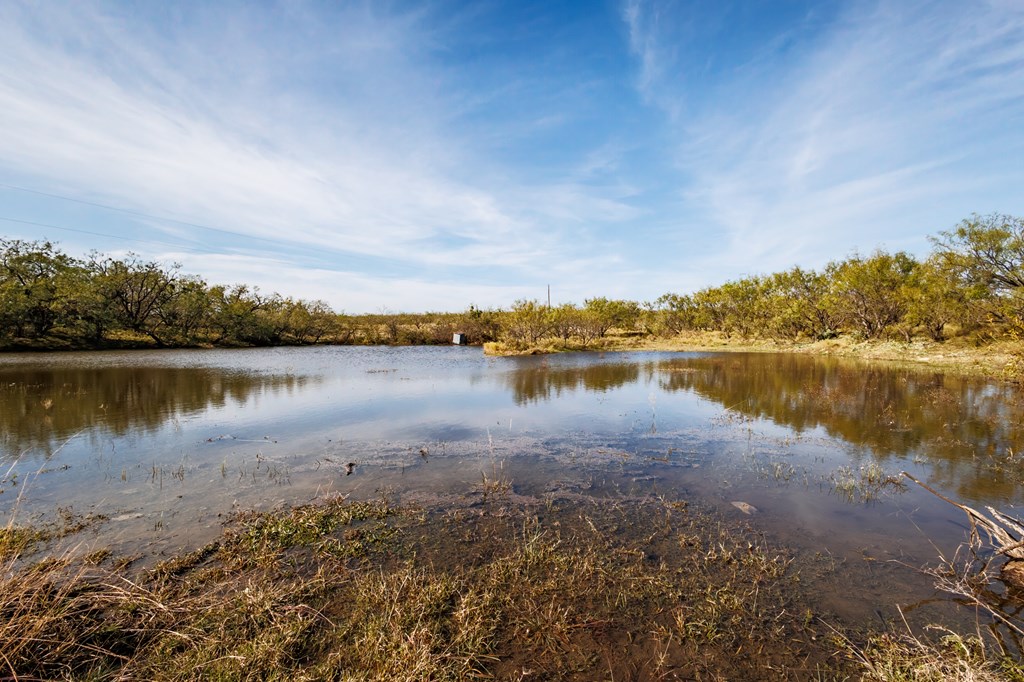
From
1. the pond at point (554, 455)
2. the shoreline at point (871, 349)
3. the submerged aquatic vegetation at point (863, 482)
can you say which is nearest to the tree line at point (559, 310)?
the shoreline at point (871, 349)

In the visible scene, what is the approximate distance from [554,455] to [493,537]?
15.4ft

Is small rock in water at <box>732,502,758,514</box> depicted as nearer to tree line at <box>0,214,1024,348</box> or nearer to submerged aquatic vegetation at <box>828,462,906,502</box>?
submerged aquatic vegetation at <box>828,462,906,502</box>

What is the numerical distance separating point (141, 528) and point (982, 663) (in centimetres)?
1088

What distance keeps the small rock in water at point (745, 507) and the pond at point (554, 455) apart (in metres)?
0.05

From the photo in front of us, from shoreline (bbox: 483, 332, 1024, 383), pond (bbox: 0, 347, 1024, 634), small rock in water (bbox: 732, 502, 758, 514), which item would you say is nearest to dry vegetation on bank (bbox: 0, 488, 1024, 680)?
pond (bbox: 0, 347, 1024, 634)

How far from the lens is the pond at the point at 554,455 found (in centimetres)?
711

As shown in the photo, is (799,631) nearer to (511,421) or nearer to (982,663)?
(982,663)

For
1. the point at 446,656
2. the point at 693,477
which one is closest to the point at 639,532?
the point at 693,477

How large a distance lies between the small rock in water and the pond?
0.18 feet

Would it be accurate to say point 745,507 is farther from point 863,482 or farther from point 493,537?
point 493,537

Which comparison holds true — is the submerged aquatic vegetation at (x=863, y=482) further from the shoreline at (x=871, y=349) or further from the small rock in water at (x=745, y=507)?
the shoreline at (x=871, y=349)

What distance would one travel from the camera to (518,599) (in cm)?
515

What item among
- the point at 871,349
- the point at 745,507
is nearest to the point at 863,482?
the point at 745,507

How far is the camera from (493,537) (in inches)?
267
